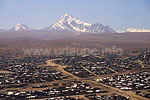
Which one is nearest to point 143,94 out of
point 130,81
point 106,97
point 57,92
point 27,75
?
point 106,97

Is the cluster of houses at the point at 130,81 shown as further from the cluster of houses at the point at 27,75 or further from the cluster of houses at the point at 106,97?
the cluster of houses at the point at 27,75

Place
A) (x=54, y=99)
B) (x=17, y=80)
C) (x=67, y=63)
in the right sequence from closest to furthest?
(x=54, y=99) < (x=17, y=80) < (x=67, y=63)

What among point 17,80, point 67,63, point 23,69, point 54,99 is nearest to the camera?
point 54,99

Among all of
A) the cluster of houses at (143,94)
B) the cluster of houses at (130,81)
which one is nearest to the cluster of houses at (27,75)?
the cluster of houses at (130,81)

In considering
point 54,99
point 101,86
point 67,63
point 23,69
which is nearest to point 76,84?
point 101,86

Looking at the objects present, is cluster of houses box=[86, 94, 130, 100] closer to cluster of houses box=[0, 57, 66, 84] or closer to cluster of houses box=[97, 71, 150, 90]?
cluster of houses box=[97, 71, 150, 90]

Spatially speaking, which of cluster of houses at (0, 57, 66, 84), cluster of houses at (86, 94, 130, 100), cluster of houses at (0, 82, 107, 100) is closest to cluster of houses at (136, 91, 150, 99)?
cluster of houses at (86, 94, 130, 100)

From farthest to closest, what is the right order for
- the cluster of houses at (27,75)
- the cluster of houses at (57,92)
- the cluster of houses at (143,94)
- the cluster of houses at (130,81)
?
the cluster of houses at (27,75)
the cluster of houses at (130,81)
the cluster of houses at (143,94)
the cluster of houses at (57,92)

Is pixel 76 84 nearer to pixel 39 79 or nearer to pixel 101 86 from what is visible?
pixel 101 86

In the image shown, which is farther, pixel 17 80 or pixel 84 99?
pixel 17 80
